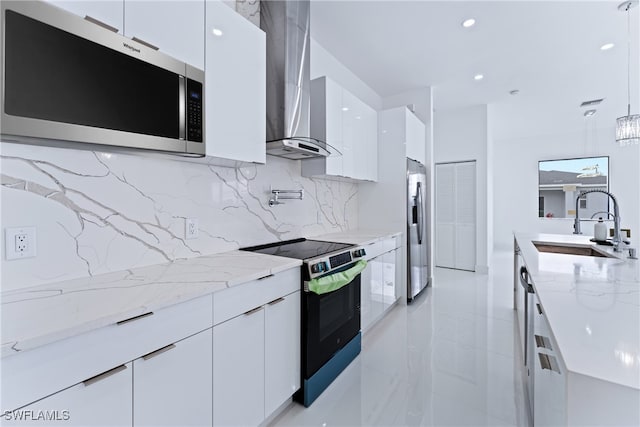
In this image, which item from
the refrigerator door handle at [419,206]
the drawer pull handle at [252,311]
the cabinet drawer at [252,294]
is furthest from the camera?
the refrigerator door handle at [419,206]

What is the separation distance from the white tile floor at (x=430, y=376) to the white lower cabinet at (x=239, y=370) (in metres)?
0.38

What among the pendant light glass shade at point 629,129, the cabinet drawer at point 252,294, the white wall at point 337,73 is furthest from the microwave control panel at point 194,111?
the pendant light glass shade at point 629,129

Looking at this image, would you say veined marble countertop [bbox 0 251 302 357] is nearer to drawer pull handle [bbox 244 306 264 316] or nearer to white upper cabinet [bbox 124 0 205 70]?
drawer pull handle [bbox 244 306 264 316]

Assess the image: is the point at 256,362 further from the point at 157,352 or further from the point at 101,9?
the point at 101,9

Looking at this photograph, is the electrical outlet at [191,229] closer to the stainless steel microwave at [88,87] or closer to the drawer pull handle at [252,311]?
the stainless steel microwave at [88,87]

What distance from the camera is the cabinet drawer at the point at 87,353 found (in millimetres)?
752

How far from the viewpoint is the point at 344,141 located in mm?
2943

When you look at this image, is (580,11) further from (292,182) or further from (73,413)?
(73,413)

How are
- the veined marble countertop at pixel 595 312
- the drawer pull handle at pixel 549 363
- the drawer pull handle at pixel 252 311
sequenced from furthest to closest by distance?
the drawer pull handle at pixel 252 311
the drawer pull handle at pixel 549 363
the veined marble countertop at pixel 595 312

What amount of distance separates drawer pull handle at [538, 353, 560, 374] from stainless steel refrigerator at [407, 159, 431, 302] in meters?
2.50

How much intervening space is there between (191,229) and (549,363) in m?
1.86

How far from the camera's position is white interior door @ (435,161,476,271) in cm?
516

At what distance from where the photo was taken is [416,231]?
12.2 ft

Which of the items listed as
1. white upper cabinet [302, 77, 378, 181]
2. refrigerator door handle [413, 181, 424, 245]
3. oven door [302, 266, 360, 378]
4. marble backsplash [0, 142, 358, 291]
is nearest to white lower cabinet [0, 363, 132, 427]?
marble backsplash [0, 142, 358, 291]
